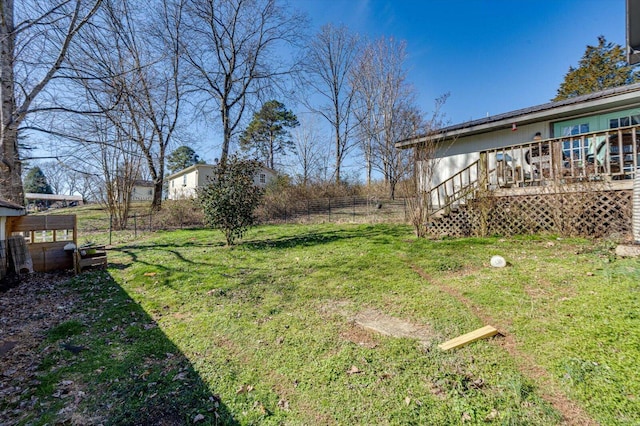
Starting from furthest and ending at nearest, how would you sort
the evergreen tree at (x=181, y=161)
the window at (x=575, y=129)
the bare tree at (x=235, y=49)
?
the evergreen tree at (x=181, y=161) → the bare tree at (x=235, y=49) → the window at (x=575, y=129)

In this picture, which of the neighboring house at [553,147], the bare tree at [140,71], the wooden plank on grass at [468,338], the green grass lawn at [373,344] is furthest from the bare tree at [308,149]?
the wooden plank on grass at [468,338]

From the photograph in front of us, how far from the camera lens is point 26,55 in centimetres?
639

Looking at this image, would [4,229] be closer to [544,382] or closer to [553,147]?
[544,382]

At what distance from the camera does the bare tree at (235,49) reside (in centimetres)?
1603

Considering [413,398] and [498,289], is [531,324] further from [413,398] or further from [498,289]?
[413,398]

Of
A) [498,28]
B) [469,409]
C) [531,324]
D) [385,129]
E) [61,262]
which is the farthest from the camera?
[385,129]

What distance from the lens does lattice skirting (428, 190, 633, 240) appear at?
558 centimetres

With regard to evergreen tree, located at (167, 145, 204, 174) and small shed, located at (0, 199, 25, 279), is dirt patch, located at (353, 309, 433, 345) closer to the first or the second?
small shed, located at (0, 199, 25, 279)

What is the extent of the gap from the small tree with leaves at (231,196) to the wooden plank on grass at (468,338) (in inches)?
258

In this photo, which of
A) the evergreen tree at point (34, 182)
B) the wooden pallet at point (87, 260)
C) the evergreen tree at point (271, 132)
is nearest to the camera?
the wooden pallet at point (87, 260)

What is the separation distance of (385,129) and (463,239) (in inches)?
487

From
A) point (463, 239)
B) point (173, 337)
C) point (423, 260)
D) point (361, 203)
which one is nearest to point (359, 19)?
point (361, 203)

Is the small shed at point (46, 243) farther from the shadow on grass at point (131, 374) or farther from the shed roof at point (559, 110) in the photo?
the shed roof at point (559, 110)

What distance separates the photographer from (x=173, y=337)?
3.30 meters
